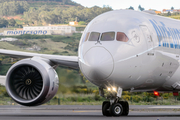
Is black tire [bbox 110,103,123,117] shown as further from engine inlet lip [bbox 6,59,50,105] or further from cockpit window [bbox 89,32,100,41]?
cockpit window [bbox 89,32,100,41]

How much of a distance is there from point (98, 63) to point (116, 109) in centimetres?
328

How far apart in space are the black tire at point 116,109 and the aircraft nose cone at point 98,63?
94.9 inches

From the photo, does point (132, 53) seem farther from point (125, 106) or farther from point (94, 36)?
point (125, 106)

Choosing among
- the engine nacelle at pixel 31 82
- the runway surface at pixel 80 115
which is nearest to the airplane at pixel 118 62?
the engine nacelle at pixel 31 82

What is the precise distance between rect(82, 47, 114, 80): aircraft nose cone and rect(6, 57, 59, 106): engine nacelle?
9.87 ft

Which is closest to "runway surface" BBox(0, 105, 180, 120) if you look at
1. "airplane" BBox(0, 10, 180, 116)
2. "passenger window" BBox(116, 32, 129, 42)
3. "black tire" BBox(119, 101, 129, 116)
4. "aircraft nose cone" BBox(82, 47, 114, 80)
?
"black tire" BBox(119, 101, 129, 116)

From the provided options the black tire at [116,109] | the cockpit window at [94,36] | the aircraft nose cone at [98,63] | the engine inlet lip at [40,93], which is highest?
the cockpit window at [94,36]

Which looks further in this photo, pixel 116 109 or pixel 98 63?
pixel 116 109

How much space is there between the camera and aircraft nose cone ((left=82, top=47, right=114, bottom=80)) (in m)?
11.1

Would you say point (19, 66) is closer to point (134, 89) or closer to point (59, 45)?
point (134, 89)

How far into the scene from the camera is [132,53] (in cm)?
1191

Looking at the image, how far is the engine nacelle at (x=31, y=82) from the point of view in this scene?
14047 millimetres

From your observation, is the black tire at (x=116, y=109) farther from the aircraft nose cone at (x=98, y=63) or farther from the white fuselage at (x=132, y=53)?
the aircraft nose cone at (x=98, y=63)

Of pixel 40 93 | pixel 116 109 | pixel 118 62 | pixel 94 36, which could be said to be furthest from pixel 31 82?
pixel 118 62
